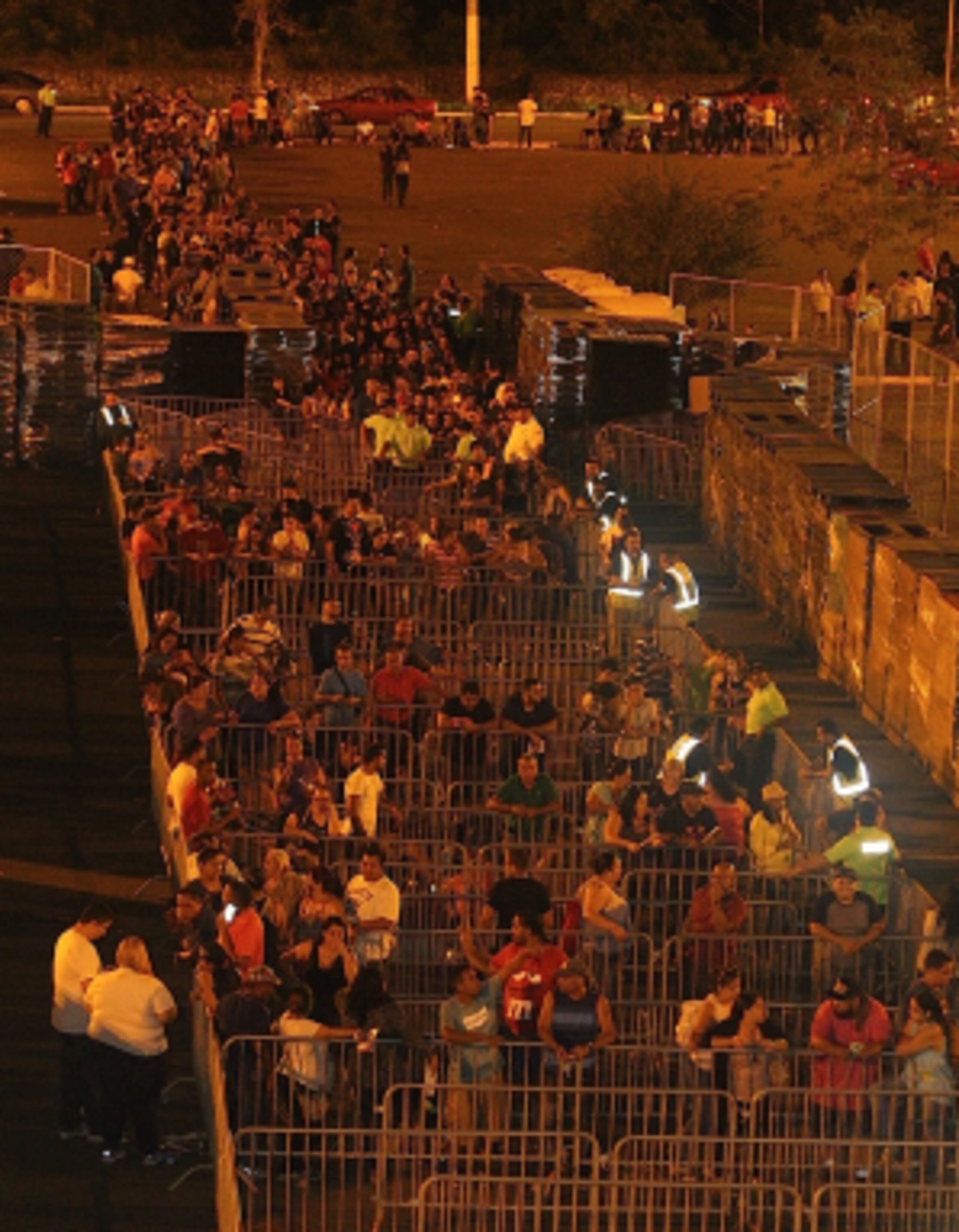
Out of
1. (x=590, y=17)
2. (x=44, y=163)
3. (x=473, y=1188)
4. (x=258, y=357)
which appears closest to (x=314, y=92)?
(x=590, y=17)

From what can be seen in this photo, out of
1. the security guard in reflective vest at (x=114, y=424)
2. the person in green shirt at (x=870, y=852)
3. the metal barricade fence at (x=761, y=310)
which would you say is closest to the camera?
the person in green shirt at (x=870, y=852)

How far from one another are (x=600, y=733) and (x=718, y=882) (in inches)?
147

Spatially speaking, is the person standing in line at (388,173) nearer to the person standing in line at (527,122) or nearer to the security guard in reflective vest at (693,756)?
the person standing in line at (527,122)

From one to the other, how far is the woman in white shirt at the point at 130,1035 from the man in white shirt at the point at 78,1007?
121 millimetres

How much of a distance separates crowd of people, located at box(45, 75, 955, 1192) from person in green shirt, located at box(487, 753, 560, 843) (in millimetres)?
26

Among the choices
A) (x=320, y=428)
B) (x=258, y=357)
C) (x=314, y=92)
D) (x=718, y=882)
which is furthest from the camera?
(x=314, y=92)

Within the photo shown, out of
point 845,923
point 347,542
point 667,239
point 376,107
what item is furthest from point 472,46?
point 845,923

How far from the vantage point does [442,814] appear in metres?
18.5

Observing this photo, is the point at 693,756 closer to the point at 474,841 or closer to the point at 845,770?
the point at 845,770

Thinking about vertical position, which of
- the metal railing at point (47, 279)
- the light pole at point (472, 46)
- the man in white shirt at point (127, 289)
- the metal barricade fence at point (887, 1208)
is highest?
the light pole at point (472, 46)

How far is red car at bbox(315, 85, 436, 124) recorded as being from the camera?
67562 millimetres

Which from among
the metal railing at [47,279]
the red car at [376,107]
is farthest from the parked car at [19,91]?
the metal railing at [47,279]

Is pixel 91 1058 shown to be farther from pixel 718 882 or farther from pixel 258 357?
pixel 258 357

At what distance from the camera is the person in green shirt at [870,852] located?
16.4 m
